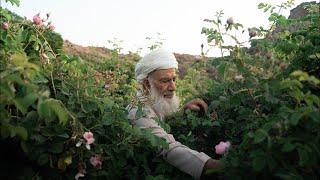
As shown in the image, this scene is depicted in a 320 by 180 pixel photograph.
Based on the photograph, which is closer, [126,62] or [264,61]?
[264,61]

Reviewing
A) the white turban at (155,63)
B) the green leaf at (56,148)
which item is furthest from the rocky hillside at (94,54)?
the green leaf at (56,148)

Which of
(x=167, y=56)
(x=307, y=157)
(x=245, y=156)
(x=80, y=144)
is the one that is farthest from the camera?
(x=167, y=56)

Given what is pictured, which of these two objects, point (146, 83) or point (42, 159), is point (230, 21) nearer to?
point (42, 159)

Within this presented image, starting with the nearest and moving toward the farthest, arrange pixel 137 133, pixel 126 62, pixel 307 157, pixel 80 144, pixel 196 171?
1. pixel 307 157
2. pixel 80 144
3. pixel 137 133
4. pixel 196 171
5. pixel 126 62

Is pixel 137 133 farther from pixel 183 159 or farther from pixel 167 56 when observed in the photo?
pixel 167 56

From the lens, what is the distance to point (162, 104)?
12.4ft

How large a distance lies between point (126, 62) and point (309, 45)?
7185 mm

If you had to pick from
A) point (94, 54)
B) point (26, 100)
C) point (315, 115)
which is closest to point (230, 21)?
point (315, 115)

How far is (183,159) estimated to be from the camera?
2.92m

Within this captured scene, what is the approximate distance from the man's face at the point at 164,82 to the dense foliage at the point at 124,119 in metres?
0.60

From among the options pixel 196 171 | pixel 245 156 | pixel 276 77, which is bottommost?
pixel 196 171

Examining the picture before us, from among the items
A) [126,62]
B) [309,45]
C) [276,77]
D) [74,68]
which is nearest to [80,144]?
[74,68]

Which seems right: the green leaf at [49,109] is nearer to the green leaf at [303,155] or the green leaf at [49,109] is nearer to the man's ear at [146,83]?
the green leaf at [303,155]

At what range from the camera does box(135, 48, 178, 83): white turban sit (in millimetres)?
3889
